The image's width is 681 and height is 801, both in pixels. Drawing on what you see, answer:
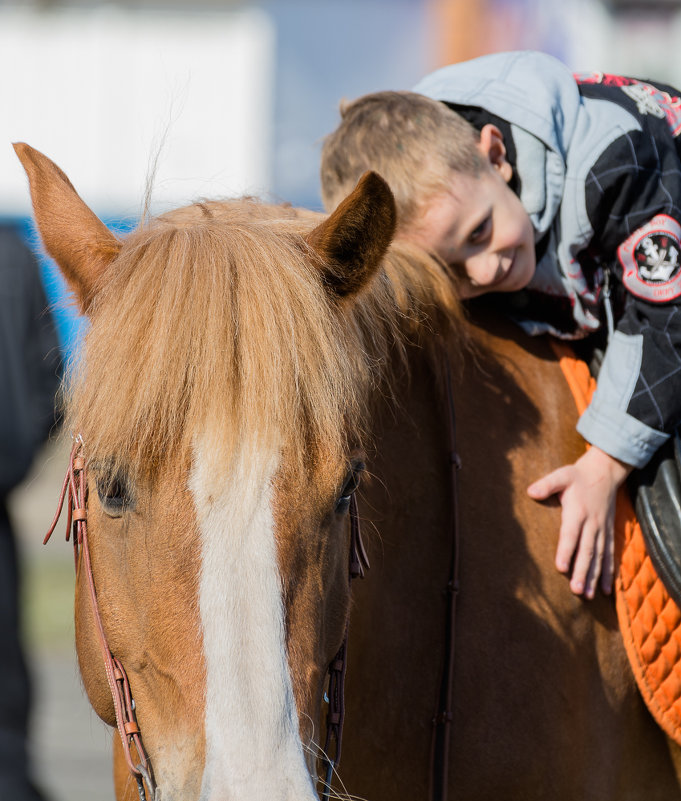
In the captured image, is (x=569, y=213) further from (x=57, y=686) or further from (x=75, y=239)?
(x=57, y=686)

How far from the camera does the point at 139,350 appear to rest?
1501 millimetres

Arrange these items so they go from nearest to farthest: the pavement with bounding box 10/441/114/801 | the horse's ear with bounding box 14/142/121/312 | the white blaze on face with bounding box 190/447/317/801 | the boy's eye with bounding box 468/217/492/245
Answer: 1. the white blaze on face with bounding box 190/447/317/801
2. the horse's ear with bounding box 14/142/121/312
3. the boy's eye with bounding box 468/217/492/245
4. the pavement with bounding box 10/441/114/801

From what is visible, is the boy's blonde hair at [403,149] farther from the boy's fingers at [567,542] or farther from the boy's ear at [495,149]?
the boy's fingers at [567,542]

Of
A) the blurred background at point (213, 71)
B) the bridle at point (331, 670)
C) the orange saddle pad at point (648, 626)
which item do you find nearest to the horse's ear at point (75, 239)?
the bridle at point (331, 670)

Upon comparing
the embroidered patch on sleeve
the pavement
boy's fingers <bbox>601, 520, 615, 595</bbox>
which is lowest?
the pavement

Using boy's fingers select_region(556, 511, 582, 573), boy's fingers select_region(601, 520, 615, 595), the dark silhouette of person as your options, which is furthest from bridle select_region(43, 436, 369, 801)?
the dark silhouette of person

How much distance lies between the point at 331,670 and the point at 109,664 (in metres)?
0.39

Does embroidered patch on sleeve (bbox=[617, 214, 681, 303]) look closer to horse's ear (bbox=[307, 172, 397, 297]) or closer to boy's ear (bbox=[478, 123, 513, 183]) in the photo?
boy's ear (bbox=[478, 123, 513, 183])

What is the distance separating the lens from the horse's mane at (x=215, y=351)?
144cm

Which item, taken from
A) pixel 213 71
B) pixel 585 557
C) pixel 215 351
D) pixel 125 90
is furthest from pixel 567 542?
pixel 125 90

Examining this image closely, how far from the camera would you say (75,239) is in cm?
167

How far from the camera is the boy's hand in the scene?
203cm

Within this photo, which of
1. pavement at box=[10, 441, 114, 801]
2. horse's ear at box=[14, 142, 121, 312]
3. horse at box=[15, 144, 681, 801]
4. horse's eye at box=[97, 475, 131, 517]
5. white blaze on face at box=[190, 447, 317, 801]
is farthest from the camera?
pavement at box=[10, 441, 114, 801]

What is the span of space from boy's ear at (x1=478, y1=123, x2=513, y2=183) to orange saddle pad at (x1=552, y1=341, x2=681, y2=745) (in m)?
0.84
